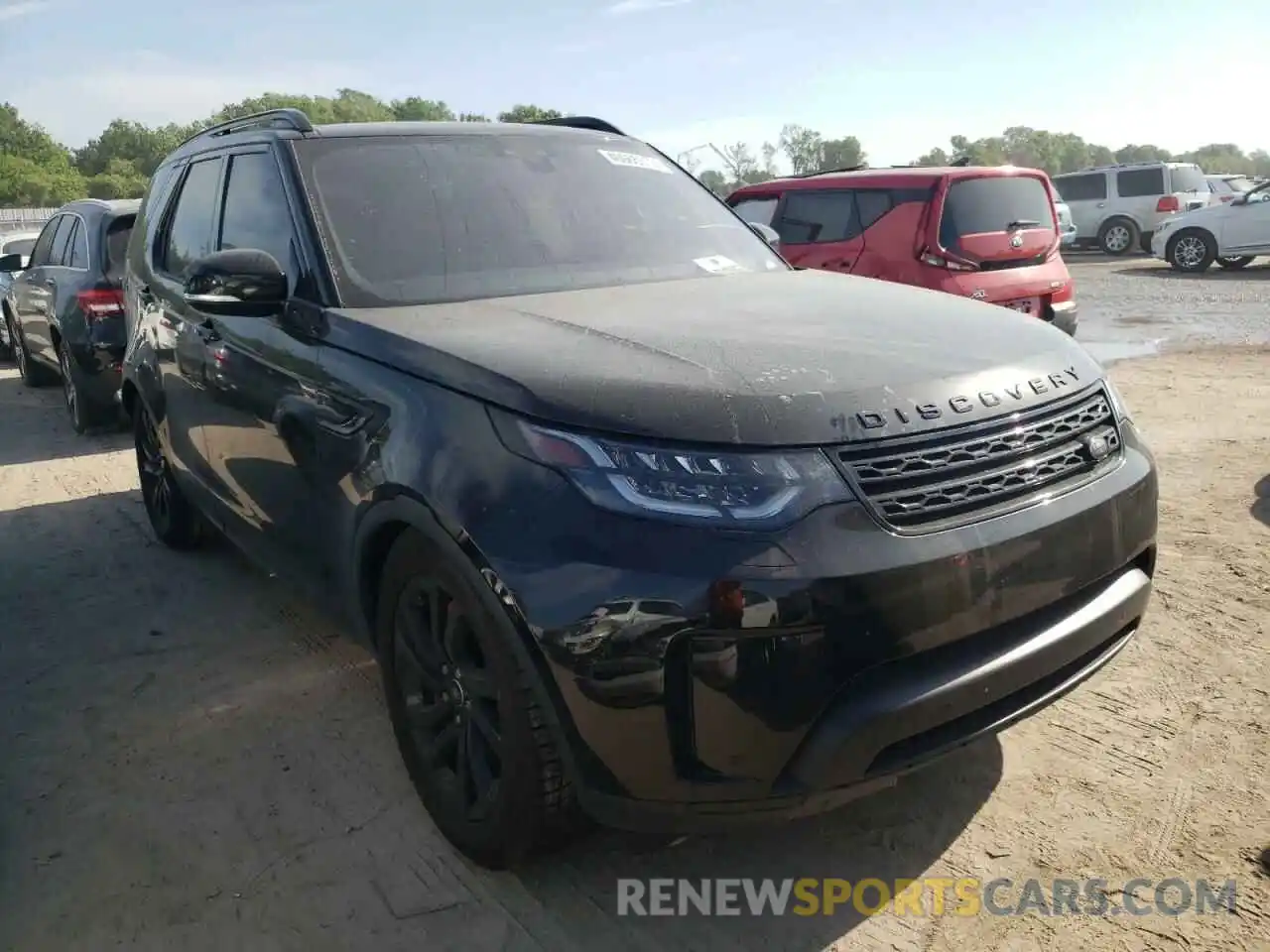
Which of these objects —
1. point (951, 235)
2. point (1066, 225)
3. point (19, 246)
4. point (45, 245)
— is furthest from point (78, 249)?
point (1066, 225)

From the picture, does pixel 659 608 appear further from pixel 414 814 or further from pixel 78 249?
pixel 78 249

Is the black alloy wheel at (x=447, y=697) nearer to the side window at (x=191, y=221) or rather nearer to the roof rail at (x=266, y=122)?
the roof rail at (x=266, y=122)

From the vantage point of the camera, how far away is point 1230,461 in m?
5.82

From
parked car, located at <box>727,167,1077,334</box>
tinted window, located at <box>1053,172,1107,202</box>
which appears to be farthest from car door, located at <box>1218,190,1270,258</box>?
parked car, located at <box>727,167,1077,334</box>

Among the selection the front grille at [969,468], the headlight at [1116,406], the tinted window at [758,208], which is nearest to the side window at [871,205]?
the tinted window at [758,208]

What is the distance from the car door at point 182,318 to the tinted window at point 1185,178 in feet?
73.0

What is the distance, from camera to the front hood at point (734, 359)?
2.23m

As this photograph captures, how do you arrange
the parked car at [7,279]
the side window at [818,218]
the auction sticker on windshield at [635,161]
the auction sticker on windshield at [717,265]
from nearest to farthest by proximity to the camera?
the auction sticker on windshield at [717,265] < the auction sticker on windshield at [635,161] < the side window at [818,218] < the parked car at [7,279]

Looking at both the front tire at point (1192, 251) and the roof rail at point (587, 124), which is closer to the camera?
the roof rail at point (587, 124)

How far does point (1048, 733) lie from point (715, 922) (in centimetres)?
129

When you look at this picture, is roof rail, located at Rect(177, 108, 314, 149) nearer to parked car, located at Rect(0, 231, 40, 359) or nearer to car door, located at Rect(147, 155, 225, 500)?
car door, located at Rect(147, 155, 225, 500)

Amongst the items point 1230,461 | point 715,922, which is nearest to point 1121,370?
point 1230,461

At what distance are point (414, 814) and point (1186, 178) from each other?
78.1ft

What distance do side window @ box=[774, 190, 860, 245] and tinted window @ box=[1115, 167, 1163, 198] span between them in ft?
54.8
